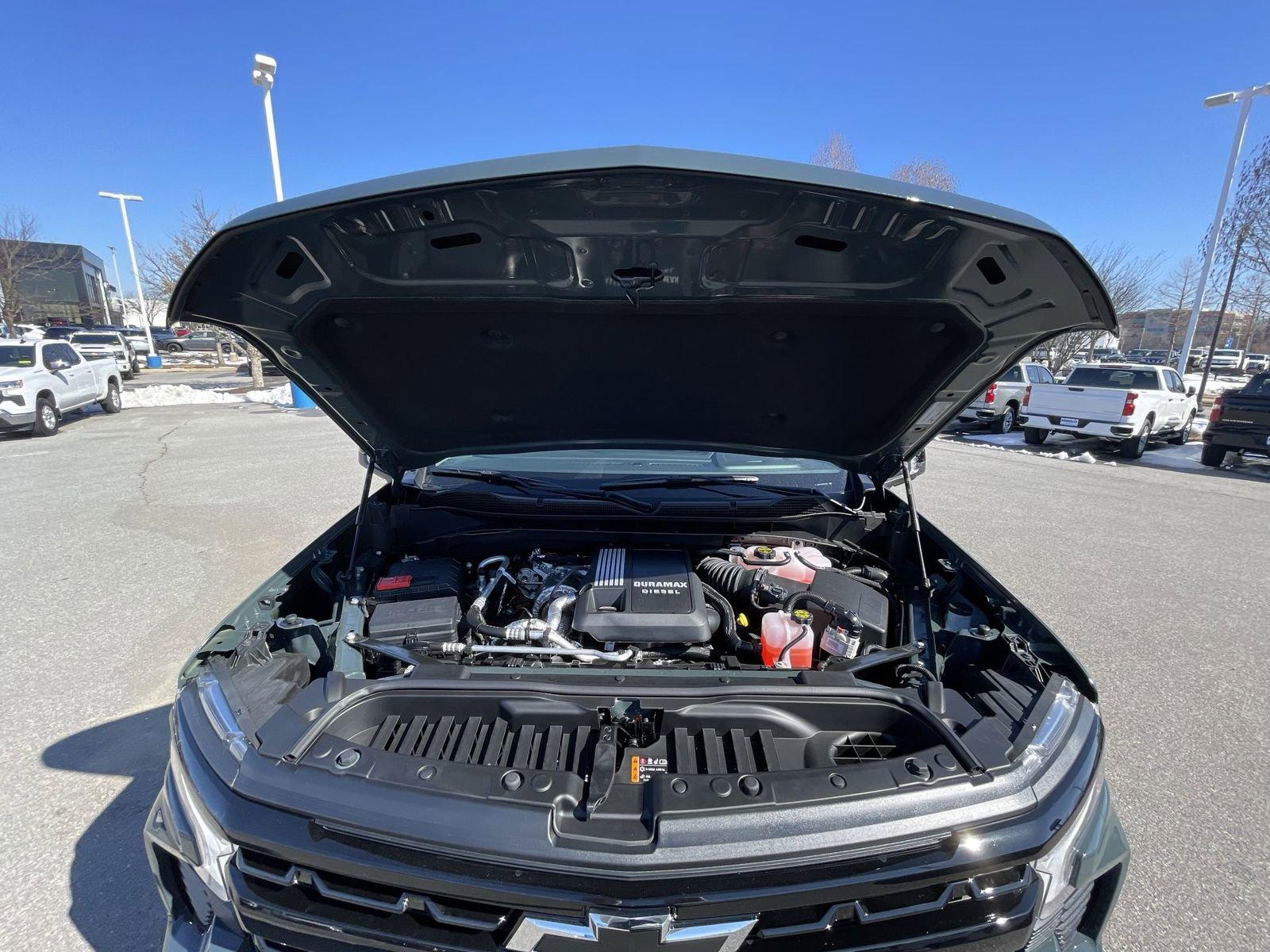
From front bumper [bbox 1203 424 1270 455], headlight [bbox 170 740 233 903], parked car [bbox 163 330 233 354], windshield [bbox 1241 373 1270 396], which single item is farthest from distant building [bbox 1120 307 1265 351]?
parked car [bbox 163 330 233 354]

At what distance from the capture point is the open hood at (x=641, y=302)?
1389mm

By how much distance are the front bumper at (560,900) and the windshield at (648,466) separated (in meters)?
1.70

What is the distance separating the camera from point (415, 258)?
169cm

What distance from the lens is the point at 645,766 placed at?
1329 millimetres

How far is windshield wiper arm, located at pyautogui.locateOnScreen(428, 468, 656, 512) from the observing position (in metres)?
2.49

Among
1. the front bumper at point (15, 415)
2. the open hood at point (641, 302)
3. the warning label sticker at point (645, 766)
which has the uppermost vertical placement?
the open hood at point (641, 302)

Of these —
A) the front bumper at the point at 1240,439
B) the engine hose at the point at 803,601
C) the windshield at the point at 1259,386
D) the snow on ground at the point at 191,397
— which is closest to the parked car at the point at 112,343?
the snow on ground at the point at 191,397

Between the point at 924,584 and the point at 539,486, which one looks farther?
the point at 539,486

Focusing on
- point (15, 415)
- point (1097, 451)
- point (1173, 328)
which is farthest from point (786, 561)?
point (1173, 328)

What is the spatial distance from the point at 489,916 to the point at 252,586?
4.10 metres

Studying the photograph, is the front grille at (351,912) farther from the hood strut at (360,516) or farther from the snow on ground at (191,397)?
the snow on ground at (191,397)

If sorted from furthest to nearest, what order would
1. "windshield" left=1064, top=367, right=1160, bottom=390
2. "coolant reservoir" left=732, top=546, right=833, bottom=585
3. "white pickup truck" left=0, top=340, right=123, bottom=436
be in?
"windshield" left=1064, top=367, right=1160, bottom=390
"white pickup truck" left=0, top=340, right=123, bottom=436
"coolant reservoir" left=732, top=546, right=833, bottom=585

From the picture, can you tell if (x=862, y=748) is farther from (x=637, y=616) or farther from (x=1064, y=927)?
(x=637, y=616)

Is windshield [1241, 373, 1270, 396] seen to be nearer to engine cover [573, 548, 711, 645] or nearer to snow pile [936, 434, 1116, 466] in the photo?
snow pile [936, 434, 1116, 466]
